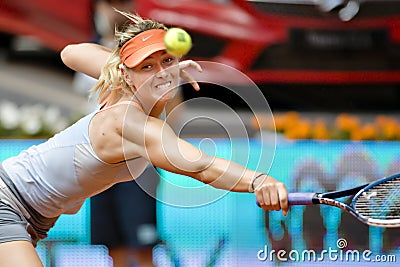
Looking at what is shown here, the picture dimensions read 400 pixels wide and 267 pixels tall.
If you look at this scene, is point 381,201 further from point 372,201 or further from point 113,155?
point 113,155

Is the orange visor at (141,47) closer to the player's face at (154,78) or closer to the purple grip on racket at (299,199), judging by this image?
the player's face at (154,78)

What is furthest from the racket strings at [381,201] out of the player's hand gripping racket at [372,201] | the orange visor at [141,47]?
the orange visor at [141,47]

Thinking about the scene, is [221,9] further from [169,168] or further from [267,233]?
[169,168]

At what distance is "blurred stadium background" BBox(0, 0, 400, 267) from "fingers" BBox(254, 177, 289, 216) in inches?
58.0

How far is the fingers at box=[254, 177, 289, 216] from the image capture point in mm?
3988

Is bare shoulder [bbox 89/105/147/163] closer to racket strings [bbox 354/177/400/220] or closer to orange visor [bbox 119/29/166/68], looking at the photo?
orange visor [bbox 119/29/166/68]

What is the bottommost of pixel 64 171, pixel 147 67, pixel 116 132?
pixel 64 171

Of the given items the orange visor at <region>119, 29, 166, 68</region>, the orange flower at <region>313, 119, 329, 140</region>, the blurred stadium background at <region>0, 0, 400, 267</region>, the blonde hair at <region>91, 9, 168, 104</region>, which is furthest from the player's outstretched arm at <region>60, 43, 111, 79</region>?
the orange flower at <region>313, 119, 329, 140</region>

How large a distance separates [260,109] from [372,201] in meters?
0.96

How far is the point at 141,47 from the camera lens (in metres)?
4.37

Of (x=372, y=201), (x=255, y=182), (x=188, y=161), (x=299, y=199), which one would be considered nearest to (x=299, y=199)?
(x=299, y=199)

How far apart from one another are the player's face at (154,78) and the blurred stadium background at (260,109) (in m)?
1.20

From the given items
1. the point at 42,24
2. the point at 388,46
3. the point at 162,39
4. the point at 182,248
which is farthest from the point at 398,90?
the point at 162,39

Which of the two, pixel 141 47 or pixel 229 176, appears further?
pixel 141 47
